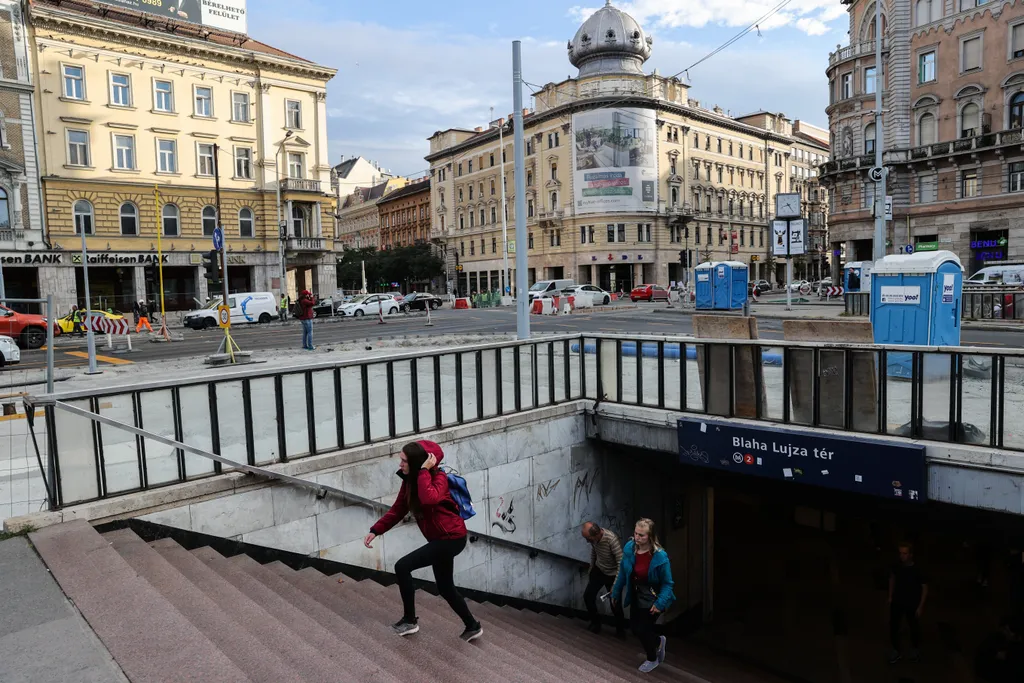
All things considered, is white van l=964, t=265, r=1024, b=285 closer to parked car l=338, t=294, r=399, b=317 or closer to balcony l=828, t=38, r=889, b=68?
balcony l=828, t=38, r=889, b=68

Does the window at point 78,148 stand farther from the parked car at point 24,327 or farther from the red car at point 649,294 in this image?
the red car at point 649,294

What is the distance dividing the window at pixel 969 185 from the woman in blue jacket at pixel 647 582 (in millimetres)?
45411

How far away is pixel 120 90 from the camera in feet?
136

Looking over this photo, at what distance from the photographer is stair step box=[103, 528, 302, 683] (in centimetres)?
433

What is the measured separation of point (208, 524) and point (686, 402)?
20.0 feet

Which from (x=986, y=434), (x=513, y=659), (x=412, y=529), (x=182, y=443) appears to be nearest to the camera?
(x=513, y=659)

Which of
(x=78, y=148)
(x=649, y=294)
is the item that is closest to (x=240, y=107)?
(x=78, y=148)

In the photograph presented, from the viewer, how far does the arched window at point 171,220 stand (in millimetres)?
42906

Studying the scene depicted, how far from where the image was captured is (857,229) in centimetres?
4991

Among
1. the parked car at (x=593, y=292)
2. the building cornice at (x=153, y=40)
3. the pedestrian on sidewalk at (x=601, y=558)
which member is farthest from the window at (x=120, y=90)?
the pedestrian on sidewalk at (x=601, y=558)

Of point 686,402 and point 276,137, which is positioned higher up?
point 276,137

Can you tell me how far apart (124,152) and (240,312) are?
14.3m

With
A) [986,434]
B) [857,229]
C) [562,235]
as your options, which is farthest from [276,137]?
[986,434]

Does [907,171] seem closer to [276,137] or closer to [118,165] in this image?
[276,137]
